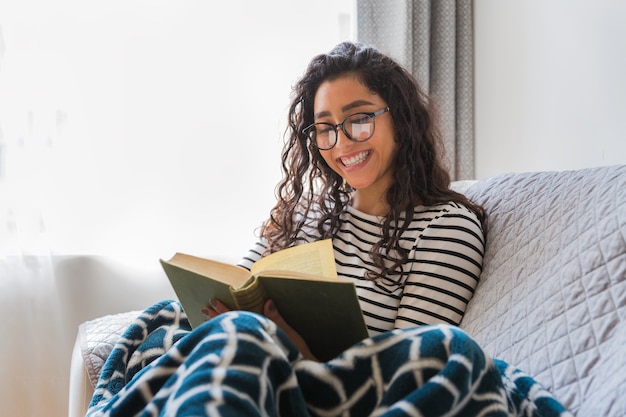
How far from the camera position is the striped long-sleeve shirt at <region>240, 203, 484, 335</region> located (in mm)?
1234

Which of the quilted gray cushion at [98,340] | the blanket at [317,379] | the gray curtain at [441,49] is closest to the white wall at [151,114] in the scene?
the gray curtain at [441,49]

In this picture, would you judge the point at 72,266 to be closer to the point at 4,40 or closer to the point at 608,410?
the point at 4,40

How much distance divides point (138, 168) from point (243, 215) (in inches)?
15.8

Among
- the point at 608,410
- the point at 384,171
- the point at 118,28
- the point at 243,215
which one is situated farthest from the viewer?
the point at 243,215

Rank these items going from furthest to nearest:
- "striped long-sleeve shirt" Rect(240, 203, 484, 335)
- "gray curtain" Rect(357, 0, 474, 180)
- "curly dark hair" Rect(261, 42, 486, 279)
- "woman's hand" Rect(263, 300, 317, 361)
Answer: "gray curtain" Rect(357, 0, 474, 180)
"curly dark hair" Rect(261, 42, 486, 279)
"striped long-sleeve shirt" Rect(240, 203, 484, 335)
"woman's hand" Rect(263, 300, 317, 361)

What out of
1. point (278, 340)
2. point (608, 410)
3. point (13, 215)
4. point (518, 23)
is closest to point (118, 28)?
point (13, 215)

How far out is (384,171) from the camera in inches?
57.9

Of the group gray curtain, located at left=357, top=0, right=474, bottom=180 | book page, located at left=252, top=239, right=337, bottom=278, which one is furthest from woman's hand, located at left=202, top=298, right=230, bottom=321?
gray curtain, located at left=357, top=0, right=474, bottom=180

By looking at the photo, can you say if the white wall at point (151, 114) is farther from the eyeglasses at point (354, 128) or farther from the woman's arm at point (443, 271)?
the woman's arm at point (443, 271)

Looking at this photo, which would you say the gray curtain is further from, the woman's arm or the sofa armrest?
the sofa armrest

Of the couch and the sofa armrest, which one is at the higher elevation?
the couch

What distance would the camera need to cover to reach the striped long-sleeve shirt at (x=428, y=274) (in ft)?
4.05

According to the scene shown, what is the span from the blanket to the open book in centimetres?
9

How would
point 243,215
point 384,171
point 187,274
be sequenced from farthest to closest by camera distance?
point 243,215
point 384,171
point 187,274
